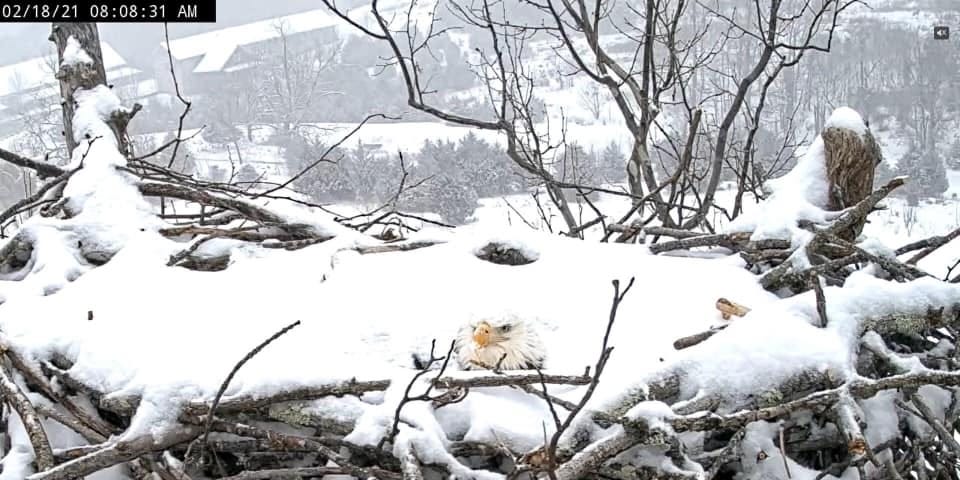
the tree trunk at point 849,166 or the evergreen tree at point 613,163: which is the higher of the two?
the tree trunk at point 849,166

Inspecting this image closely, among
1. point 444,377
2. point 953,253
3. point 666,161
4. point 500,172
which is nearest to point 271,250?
point 444,377

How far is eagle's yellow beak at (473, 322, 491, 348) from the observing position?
113cm

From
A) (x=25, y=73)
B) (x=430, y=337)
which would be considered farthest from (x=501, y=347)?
(x=25, y=73)

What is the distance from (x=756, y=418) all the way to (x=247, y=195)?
1472 millimetres

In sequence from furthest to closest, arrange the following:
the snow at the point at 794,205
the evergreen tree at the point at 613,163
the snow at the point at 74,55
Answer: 1. the evergreen tree at the point at 613,163
2. the snow at the point at 74,55
3. the snow at the point at 794,205

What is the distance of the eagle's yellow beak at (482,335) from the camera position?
113cm

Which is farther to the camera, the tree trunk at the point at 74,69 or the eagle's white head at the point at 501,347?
the tree trunk at the point at 74,69

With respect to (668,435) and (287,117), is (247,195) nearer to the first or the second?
(668,435)
